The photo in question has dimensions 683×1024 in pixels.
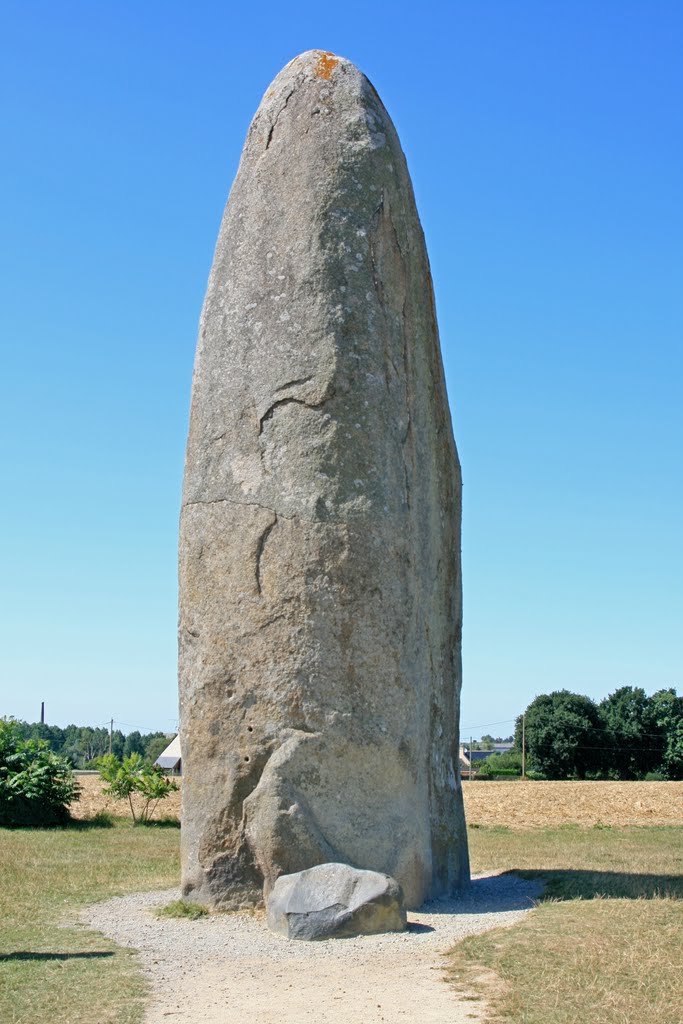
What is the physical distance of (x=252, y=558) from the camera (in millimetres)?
9016

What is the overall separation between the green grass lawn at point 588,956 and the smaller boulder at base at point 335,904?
633 millimetres

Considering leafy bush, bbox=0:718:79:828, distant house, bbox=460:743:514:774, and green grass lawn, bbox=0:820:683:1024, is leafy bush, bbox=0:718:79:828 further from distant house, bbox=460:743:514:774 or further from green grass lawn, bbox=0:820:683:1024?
distant house, bbox=460:743:514:774

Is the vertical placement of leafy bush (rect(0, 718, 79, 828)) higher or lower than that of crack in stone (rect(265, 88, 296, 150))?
lower

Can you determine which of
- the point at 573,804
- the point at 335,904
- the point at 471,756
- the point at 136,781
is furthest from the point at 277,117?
the point at 471,756

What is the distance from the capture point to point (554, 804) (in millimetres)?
22156

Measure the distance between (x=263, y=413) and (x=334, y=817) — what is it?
3399 mm

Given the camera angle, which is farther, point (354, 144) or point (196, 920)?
point (354, 144)

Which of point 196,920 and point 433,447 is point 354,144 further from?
point 196,920

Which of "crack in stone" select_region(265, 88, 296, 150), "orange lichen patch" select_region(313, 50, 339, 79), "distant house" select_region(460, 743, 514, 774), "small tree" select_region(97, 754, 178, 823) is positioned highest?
"orange lichen patch" select_region(313, 50, 339, 79)

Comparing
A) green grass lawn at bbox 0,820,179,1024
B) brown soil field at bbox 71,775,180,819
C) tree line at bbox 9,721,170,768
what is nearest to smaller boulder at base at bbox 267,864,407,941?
green grass lawn at bbox 0,820,179,1024

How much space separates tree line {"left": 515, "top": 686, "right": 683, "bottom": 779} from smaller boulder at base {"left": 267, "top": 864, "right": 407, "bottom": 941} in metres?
42.0

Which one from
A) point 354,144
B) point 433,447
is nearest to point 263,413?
point 433,447

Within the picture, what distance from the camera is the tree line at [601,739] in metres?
48.3

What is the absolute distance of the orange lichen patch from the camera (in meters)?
10.2
